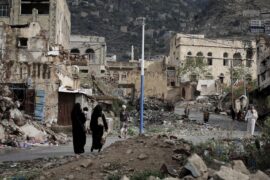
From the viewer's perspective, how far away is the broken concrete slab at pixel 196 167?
34.4 feet

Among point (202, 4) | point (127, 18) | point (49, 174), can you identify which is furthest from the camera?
point (202, 4)

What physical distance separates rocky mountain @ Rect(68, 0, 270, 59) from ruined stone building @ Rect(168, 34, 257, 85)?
959 inches

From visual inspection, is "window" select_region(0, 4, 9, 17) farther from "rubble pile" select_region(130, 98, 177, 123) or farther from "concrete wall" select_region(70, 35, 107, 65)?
"rubble pile" select_region(130, 98, 177, 123)

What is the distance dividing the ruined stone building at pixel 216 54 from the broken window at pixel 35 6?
29.4 m

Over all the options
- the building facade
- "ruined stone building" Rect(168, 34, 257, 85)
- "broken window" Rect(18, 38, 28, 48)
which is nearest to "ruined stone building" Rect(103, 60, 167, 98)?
the building facade

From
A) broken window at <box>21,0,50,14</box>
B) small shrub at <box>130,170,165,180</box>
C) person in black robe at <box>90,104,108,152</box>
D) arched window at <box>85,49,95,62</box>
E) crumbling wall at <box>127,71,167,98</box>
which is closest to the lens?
small shrub at <box>130,170,165,180</box>

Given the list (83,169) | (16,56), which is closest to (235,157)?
(83,169)

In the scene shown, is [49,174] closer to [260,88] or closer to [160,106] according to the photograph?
[260,88]

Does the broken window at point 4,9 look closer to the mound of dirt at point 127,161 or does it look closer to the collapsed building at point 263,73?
the collapsed building at point 263,73

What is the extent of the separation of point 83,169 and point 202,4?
17136cm

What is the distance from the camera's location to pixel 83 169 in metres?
11.8

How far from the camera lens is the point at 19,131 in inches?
1001

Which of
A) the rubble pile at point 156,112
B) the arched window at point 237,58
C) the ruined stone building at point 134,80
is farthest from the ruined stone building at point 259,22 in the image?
the rubble pile at point 156,112

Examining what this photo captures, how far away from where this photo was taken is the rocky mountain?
124 meters
